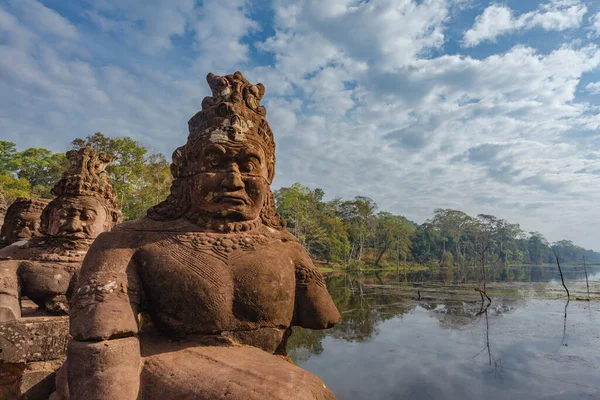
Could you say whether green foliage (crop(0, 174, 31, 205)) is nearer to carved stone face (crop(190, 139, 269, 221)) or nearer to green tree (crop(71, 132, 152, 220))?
green tree (crop(71, 132, 152, 220))

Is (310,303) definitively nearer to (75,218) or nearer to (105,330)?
(105,330)

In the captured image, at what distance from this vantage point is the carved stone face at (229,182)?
8.14ft

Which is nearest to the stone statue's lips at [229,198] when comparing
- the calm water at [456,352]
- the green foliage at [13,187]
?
the calm water at [456,352]

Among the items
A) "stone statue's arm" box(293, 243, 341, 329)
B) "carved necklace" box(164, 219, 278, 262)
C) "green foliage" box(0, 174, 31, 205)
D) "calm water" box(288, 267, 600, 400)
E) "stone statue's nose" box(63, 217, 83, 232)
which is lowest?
"calm water" box(288, 267, 600, 400)

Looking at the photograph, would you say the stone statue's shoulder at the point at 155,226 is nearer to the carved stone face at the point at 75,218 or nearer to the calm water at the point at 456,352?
the carved stone face at the point at 75,218

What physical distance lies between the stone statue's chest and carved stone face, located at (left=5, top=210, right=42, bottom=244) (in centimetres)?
460

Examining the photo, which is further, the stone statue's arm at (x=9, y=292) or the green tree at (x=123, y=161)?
the green tree at (x=123, y=161)

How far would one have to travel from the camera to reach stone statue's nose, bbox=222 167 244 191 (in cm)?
247

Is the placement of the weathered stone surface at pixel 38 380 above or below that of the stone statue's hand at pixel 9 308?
below

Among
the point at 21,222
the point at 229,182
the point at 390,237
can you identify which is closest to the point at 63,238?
the point at 21,222

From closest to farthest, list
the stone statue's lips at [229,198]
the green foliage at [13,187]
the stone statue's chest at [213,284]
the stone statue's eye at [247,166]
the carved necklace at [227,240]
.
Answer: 1. the stone statue's chest at [213,284]
2. the carved necklace at [227,240]
3. the stone statue's lips at [229,198]
4. the stone statue's eye at [247,166]
5. the green foliage at [13,187]

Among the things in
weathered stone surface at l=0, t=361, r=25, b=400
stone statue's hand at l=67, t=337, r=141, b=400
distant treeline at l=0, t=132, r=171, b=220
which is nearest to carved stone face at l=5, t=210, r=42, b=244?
weathered stone surface at l=0, t=361, r=25, b=400

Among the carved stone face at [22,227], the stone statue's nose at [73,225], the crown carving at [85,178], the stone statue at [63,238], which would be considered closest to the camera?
the stone statue at [63,238]

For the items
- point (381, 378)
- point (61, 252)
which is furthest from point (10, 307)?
point (381, 378)
